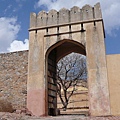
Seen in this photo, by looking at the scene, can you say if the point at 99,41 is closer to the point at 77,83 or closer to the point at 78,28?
the point at 78,28

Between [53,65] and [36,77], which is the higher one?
[53,65]

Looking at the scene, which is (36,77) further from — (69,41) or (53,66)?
(69,41)

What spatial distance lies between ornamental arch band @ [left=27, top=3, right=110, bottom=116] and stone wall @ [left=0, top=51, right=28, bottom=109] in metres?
0.45

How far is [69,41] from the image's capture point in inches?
432

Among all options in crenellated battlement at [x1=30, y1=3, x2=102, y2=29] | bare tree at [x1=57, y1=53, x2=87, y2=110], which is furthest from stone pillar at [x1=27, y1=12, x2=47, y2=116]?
bare tree at [x1=57, y1=53, x2=87, y2=110]

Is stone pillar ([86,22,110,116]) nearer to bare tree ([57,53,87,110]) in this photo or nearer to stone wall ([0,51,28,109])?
stone wall ([0,51,28,109])

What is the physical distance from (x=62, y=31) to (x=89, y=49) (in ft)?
6.10

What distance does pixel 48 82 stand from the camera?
1102cm

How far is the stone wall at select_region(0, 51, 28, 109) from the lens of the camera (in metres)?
10.6

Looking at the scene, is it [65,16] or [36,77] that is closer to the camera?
[36,77]

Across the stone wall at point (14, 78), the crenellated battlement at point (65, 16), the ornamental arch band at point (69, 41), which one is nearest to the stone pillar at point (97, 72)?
the ornamental arch band at point (69, 41)

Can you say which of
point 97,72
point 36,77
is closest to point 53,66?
point 36,77

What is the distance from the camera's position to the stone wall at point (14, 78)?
10.6m

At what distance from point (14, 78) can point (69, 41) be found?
3.60 m
